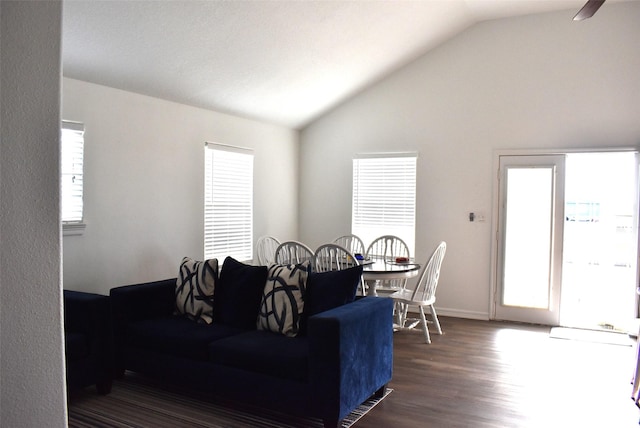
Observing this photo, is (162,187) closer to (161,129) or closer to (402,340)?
(161,129)

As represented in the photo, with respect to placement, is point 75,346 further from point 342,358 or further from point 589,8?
point 589,8

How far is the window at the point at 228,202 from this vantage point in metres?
5.59

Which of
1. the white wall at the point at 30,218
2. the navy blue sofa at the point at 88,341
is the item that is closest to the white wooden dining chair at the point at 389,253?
the navy blue sofa at the point at 88,341

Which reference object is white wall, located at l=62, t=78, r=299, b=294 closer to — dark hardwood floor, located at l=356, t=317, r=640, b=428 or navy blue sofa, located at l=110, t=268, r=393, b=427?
navy blue sofa, located at l=110, t=268, r=393, b=427

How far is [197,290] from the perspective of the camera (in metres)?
4.09

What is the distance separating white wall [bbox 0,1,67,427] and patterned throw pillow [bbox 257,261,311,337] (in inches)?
95.1

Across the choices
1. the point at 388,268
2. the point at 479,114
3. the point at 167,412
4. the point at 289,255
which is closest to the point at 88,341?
the point at 167,412

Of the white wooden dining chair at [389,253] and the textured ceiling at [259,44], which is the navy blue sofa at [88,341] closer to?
the textured ceiling at [259,44]

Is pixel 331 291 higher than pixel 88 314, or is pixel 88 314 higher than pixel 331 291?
pixel 331 291

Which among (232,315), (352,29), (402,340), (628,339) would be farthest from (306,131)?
(628,339)

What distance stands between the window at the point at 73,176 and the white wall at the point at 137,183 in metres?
0.06

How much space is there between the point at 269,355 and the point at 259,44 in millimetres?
2803

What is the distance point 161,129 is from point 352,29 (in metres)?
2.07

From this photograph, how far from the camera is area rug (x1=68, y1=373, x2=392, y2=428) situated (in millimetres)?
3213
